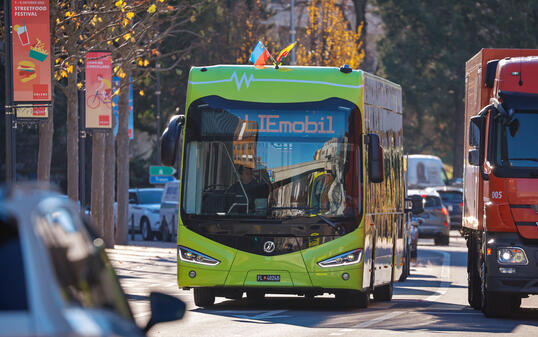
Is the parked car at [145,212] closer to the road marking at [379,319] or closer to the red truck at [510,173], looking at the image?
the road marking at [379,319]

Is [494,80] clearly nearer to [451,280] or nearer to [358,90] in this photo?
[358,90]

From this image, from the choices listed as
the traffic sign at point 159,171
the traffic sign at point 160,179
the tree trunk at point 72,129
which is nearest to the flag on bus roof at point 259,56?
the tree trunk at point 72,129

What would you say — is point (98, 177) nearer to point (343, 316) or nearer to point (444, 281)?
point (444, 281)

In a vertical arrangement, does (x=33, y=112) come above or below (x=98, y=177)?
above

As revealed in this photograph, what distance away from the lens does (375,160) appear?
16.2m

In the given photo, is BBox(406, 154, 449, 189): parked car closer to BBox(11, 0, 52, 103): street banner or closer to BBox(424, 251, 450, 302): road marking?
BBox(424, 251, 450, 302): road marking

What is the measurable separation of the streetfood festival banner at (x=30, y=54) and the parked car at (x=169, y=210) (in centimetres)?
2139

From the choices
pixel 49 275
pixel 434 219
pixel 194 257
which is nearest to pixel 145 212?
pixel 434 219

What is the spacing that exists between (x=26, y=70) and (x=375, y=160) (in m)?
6.23

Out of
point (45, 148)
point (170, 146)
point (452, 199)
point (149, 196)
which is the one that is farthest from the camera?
point (452, 199)

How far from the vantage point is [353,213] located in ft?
52.9

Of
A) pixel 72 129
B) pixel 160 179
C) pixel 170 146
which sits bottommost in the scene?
pixel 160 179

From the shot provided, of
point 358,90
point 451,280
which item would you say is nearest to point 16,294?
point 358,90

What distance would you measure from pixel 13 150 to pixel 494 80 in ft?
25.0
